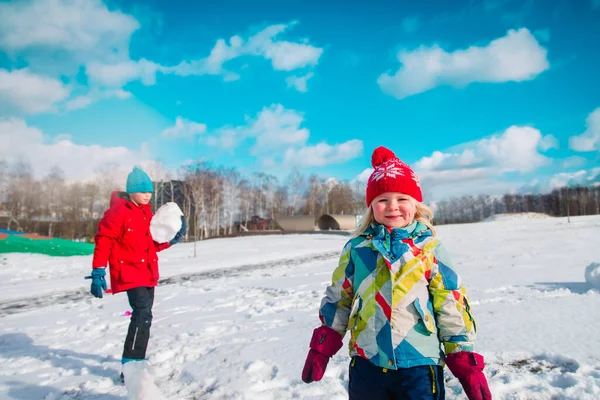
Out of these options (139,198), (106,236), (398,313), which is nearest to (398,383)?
(398,313)

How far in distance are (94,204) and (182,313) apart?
127ft

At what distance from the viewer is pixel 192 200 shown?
37.9 metres

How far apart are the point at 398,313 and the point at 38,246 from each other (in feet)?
53.1

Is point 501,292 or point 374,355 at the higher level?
point 374,355

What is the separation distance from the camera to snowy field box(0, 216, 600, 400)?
2.79m

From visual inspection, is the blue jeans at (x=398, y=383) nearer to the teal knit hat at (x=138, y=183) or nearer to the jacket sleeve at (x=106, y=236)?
the jacket sleeve at (x=106, y=236)

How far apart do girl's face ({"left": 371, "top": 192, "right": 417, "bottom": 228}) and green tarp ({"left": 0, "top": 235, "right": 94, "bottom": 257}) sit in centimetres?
1575

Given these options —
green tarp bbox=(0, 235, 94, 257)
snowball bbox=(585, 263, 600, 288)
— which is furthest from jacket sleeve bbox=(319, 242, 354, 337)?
green tarp bbox=(0, 235, 94, 257)

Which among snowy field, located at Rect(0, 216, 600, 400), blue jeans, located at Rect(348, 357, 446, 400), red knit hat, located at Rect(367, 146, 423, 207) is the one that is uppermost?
red knit hat, located at Rect(367, 146, 423, 207)

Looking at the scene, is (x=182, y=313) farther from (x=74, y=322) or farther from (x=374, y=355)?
(x=374, y=355)

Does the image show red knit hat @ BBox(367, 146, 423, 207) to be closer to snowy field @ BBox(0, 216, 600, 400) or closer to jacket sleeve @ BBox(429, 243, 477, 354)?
jacket sleeve @ BBox(429, 243, 477, 354)

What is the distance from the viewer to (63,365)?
3518 mm

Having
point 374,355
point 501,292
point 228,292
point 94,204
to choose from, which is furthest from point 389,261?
point 94,204

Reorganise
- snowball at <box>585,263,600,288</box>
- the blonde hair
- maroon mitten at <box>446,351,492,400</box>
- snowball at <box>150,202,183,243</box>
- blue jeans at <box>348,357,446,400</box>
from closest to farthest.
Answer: maroon mitten at <box>446,351,492,400</box>, blue jeans at <box>348,357,446,400</box>, the blonde hair, snowball at <box>150,202,183,243</box>, snowball at <box>585,263,600,288</box>
